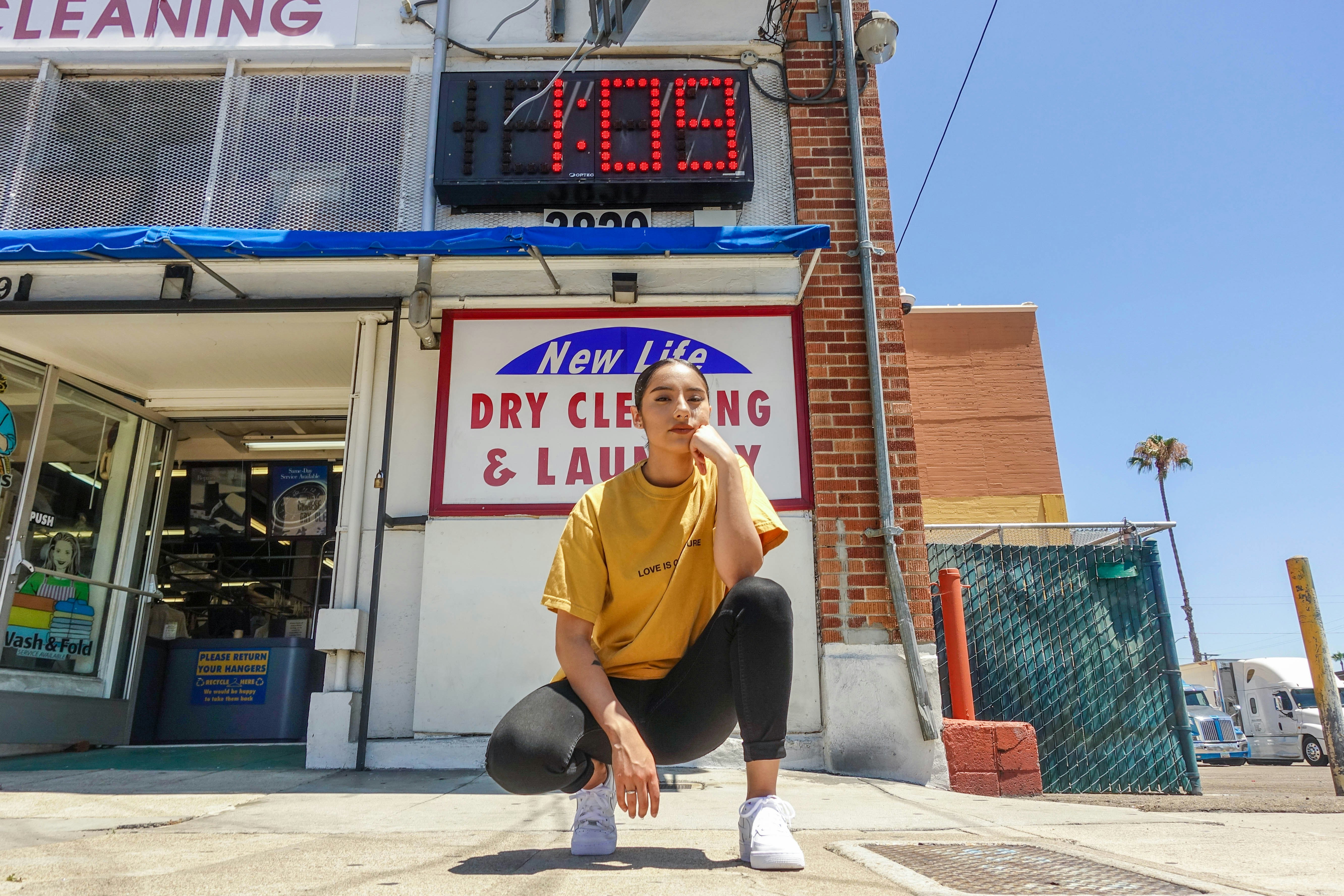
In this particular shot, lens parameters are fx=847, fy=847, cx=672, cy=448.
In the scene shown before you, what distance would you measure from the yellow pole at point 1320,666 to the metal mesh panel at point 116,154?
7.36 meters

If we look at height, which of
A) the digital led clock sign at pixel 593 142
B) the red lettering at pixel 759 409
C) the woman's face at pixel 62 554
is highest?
the digital led clock sign at pixel 593 142

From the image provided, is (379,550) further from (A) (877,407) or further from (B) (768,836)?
(B) (768,836)

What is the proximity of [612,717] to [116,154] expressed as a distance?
627 centimetres

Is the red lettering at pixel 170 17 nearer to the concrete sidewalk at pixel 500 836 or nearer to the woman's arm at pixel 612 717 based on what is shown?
the concrete sidewalk at pixel 500 836

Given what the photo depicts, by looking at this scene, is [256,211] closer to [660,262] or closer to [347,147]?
[347,147]

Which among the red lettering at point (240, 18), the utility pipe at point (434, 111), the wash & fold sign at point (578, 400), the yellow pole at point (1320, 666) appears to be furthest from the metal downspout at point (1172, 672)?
the red lettering at point (240, 18)

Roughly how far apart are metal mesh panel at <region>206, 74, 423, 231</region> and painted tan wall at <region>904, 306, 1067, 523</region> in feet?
32.2

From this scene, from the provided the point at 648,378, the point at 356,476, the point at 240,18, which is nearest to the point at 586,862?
the point at 648,378

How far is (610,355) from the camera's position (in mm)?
5375

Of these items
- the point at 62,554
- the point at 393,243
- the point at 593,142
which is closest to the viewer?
the point at 393,243

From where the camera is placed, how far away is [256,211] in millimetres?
5805

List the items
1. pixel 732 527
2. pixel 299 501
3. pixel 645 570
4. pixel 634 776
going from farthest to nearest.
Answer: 1. pixel 299 501
2. pixel 645 570
3. pixel 732 527
4. pixel 634 776

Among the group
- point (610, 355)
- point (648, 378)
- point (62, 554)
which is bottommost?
point (648, 378)

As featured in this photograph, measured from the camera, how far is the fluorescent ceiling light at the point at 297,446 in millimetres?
7816
